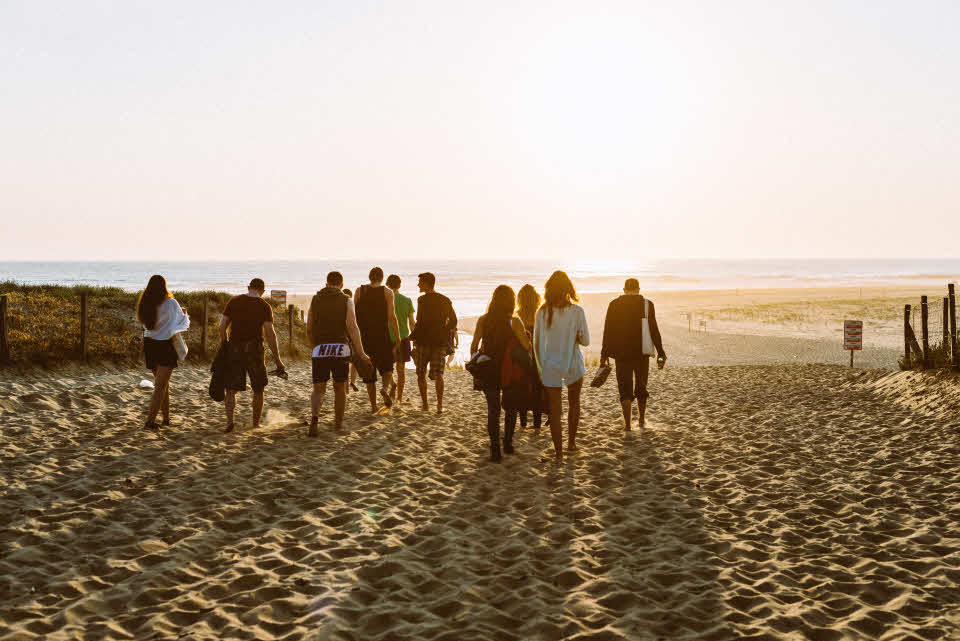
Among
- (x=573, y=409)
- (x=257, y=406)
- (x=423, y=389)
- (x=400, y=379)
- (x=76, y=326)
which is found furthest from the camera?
(x=76, y=326)

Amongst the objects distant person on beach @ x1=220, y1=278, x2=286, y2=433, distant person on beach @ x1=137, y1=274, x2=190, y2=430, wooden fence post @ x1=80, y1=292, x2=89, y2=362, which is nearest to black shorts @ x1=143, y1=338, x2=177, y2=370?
distant person on beach @ x1=137, y1=274, x2=190, y2=430

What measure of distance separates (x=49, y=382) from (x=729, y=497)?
11.3 m

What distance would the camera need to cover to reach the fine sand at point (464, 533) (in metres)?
3.78

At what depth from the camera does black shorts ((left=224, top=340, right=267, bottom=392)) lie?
8.20 metres

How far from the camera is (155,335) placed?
26.3 feet

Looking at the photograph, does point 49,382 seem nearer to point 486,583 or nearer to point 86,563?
point 86,563

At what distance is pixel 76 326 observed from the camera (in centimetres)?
1546

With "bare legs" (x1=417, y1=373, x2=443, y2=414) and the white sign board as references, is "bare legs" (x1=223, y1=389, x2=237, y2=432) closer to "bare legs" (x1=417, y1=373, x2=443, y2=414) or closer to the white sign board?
"bare legs" (x1=417, y1=373, x2=443, y2=414)

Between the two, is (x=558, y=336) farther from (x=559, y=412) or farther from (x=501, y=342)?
(x=559, y=412)

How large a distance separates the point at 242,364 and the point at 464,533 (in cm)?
421

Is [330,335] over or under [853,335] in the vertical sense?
over

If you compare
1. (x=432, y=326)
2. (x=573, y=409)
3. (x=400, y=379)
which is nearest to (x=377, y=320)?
(x=432, y=326)

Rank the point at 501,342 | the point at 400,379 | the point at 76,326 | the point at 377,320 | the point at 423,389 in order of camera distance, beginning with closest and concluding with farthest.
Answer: the point at 501,342 → the point at 377,320 → the point at 423,389 → the point at 400,379 → the point at 76,326

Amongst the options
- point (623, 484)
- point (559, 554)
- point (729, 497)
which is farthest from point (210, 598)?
point (729, 497)
